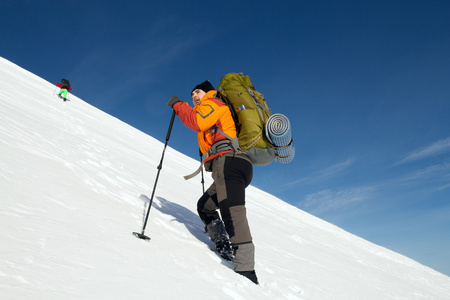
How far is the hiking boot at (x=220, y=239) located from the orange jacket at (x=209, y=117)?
0.80 meters

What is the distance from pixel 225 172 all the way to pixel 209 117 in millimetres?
598

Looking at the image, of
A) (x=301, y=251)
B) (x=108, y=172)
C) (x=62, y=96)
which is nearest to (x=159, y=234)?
(x=108, y=172)

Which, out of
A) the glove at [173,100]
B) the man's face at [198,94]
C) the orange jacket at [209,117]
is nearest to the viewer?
the orange jacket at [209,117]

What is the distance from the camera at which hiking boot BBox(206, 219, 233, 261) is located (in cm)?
321

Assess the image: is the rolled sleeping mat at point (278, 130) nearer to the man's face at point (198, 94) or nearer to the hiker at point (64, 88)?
the man's face at point (198, 94)

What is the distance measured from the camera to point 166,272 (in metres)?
2.15

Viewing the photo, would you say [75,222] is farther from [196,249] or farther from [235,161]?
[235,161]

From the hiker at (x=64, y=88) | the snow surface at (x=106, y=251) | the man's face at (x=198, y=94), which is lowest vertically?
the snow surface at (x=106, y=251)

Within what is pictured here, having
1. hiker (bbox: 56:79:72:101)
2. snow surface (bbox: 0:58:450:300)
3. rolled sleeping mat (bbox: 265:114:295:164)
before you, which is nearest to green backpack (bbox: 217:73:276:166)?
rolled sleeping mat (bbox: 265:114:295:164)

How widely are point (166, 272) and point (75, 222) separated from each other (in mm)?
921

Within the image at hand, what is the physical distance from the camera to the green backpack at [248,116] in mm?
2953

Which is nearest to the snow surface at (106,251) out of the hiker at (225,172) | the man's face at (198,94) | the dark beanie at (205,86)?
the hiker at (225,172)

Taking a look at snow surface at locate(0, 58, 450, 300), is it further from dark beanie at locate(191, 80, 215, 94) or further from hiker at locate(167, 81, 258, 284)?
dark beanie at locate(191, 80, 215, 94)

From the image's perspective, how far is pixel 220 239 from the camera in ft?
10.7
